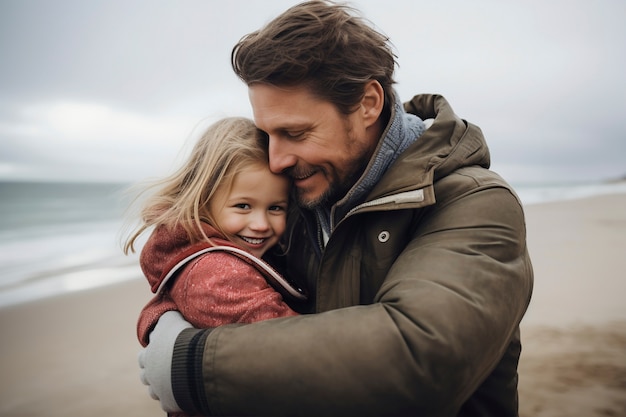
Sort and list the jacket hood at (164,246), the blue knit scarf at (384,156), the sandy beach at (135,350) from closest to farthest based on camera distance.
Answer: the blue knit scarf at (384,156) → the jacket hood at (164,246) → the sandy beach at (135,350)

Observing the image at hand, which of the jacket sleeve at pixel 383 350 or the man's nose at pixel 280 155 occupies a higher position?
the man's nose at pixel 280 155

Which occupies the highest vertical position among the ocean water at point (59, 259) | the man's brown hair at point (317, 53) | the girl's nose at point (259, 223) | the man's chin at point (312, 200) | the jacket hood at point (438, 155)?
the man's brown hair at point (317, 53)

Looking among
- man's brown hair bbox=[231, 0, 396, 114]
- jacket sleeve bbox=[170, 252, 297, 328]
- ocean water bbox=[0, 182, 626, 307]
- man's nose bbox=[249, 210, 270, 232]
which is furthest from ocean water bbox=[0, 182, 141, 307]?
man's brown hair bbox=[231, 0, 396, 114]

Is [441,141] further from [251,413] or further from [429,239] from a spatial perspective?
[251,413]

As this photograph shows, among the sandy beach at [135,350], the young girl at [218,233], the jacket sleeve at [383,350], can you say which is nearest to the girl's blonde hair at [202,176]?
the young girl at [218,233]

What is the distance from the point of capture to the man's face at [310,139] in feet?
6.91

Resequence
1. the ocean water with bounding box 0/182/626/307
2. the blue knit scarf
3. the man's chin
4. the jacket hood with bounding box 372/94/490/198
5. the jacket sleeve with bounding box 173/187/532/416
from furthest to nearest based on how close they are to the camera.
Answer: the ocean water with bounding box 0/182/626/307, the man's chin, the blue knit scarf, the jacket hood with bounding box 372/94/490/198, the jacket sleeve with bounding box 173/187/532/416

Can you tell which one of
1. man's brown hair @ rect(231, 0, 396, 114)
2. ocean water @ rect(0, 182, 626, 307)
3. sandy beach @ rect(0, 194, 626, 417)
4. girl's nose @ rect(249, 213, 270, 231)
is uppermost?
man's brown hair @ rect(231, 0, 396, 114)

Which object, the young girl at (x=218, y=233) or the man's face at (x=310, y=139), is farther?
the man's face at (x=310, y=139)

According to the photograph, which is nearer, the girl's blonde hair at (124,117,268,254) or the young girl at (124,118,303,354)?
the young girl at (124,118,303,354)

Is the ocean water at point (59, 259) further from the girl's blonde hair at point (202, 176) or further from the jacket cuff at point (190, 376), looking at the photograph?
the jacket cuff at point (190, 376)

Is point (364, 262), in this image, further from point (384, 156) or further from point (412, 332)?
point (412, 332)

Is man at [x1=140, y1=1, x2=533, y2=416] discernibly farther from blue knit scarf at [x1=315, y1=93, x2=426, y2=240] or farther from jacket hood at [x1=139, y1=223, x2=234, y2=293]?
jacket hood at [x1=139, y1=223, x2=234, y2=293]

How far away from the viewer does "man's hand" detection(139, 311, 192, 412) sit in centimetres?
138
